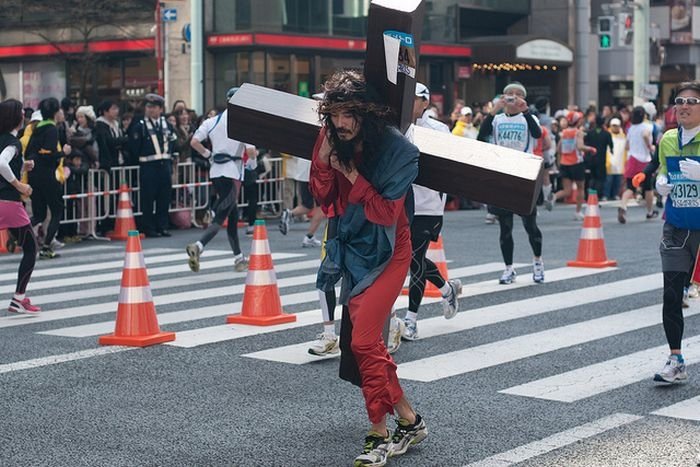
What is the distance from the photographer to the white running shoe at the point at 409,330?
9625 millimetres

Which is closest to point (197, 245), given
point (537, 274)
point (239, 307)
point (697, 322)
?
point (239, 307)

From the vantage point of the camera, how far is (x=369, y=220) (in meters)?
6.04

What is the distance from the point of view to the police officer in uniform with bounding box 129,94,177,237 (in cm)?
1839

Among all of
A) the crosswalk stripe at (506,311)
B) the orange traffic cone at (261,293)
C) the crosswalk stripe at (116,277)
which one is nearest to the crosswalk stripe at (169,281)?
the crosswalk stripe at (116,277)

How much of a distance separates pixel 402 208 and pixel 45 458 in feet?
6.78

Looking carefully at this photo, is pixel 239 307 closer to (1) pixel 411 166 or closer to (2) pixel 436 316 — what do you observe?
(2) pixel 436 316

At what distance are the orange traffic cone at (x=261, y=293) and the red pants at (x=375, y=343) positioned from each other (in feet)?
13.7

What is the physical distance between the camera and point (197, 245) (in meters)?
13.6

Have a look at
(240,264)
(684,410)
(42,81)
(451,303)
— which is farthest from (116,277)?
(42,81)

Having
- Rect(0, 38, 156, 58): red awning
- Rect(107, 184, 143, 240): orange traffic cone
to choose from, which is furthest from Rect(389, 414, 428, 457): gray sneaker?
Rect(0, 38, 156, 58): red awning

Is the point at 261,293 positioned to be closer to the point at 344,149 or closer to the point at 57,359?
the point at 57,359

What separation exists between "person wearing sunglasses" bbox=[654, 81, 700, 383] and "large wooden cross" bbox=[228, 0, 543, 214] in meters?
2.01

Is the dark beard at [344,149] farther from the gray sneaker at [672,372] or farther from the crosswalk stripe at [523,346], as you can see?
the gray sneaker at [672,372]

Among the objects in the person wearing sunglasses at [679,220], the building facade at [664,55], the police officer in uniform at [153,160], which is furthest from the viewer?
the building facade at [664,55]
